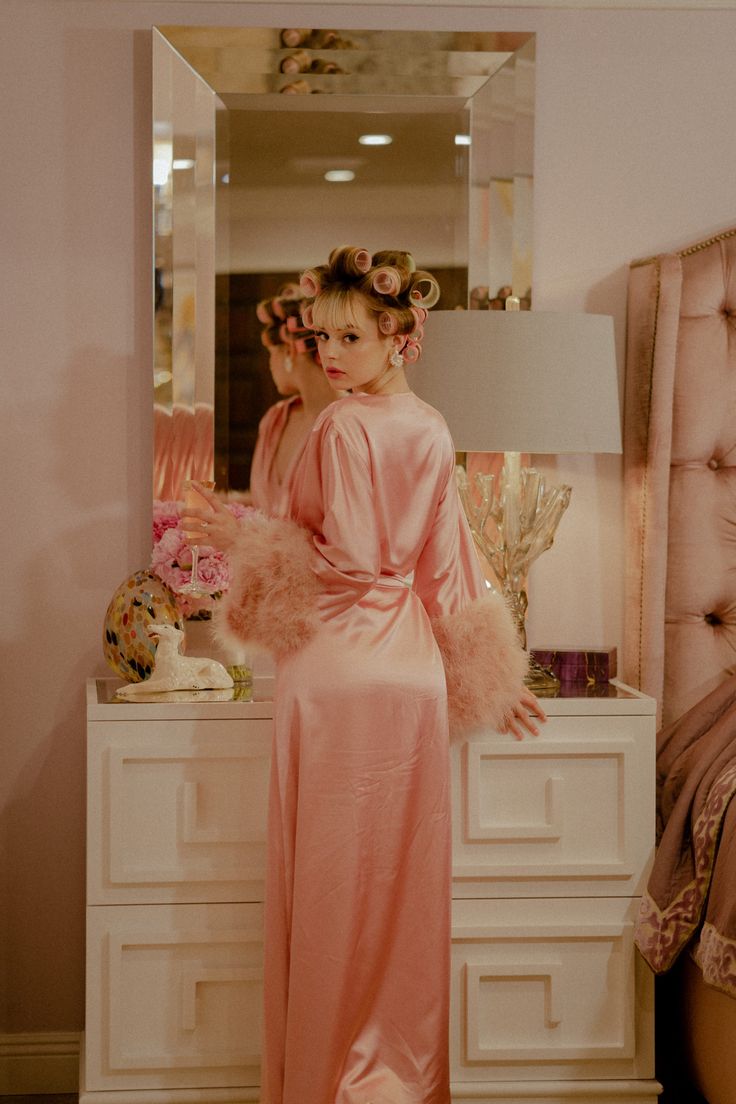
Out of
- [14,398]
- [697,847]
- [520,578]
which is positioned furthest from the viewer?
[14,398]

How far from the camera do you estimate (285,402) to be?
231 centimetres

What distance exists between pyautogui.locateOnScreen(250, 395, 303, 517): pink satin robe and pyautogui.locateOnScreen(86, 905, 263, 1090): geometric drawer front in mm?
788

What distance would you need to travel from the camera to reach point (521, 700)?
1926 mm

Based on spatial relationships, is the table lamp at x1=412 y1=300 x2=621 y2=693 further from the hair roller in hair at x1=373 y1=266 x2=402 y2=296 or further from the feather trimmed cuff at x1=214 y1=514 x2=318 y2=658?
the feather trimmed cuff at x1=214 y1=514 x2=318 y2=658

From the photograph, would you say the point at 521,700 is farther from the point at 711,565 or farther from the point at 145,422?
the point at 145,422

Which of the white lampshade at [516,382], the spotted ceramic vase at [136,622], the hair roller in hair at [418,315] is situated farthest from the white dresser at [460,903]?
the hair roller in hair at [418,315]

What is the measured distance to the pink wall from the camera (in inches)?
89.4

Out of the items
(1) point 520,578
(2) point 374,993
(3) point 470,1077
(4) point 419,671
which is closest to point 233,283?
(1) point 520,578

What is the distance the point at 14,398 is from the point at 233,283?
49cm

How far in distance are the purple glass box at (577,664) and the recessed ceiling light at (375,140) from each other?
1.05 metres

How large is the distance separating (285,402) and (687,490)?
2.70 feet

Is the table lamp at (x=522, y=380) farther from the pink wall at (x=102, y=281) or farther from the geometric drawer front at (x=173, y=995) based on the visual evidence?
the geometric drawer front at (x=173, y=995)

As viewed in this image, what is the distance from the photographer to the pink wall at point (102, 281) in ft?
7.45

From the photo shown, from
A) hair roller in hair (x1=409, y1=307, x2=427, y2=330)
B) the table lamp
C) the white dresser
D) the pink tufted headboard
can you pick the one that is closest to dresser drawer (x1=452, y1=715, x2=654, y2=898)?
the white dresser
